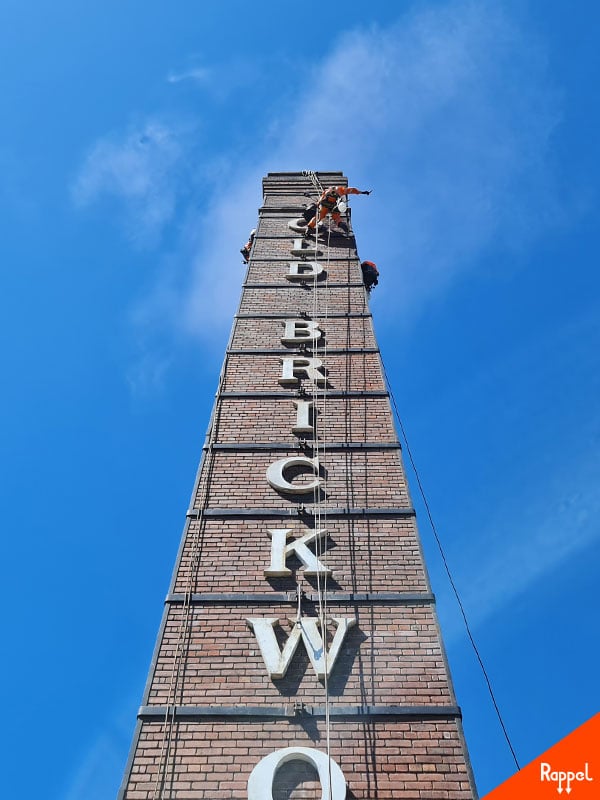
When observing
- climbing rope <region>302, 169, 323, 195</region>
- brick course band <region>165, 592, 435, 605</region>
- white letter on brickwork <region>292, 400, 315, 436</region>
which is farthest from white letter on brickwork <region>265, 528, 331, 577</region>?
climbing rope <region>302, 169, 323, 195</region>

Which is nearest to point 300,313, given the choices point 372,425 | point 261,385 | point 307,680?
point 261,385

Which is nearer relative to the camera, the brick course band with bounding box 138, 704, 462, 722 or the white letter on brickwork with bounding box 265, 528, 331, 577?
the brick course band with bounding box 138, 704, 462, 722

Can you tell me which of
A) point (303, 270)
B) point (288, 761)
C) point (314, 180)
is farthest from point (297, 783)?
point (314, 180)

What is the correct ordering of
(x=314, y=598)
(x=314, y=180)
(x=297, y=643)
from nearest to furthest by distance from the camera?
(x=297, y=643) → (x=314, y=598) → (x=314, y=180)

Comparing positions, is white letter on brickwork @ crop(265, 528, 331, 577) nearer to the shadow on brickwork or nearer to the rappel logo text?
the shadow on brickwork

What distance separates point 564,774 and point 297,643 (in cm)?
274

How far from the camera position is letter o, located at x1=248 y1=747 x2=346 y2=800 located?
5.67 metres

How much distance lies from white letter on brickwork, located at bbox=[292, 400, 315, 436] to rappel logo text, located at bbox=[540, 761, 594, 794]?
5.64 metres

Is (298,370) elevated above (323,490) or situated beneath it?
elevated above

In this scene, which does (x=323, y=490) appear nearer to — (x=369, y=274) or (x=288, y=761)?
(x=288, y=761)

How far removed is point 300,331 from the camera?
41.1 ft

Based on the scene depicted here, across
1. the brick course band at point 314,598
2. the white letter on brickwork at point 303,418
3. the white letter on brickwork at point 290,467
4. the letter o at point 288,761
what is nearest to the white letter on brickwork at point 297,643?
the brick course band at point 314,598

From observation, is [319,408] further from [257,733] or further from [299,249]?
[299,249]

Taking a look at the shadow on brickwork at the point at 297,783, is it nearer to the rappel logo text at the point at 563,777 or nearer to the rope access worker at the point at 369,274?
the rappel logo text at the point at 563,777
